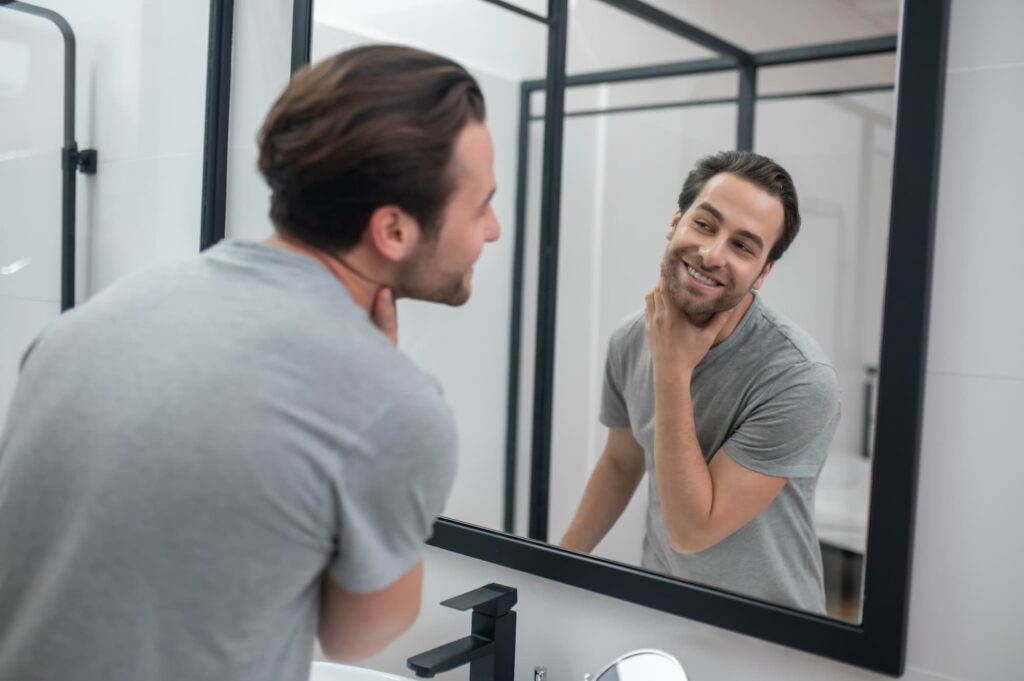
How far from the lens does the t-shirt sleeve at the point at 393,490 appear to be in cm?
69

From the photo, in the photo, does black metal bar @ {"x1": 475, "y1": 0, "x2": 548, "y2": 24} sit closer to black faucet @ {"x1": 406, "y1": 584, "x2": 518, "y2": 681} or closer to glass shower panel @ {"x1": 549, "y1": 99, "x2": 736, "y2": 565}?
glass shower panel @ {"x1": 549, "y1": 99, "x2": 736, "y2": 565}

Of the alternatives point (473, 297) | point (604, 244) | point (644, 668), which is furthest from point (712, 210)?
point (644, 668)

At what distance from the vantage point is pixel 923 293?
0.84 meters

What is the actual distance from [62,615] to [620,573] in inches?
22.9

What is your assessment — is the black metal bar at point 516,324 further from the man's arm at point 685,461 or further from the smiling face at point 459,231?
the smiling face at point 459,231

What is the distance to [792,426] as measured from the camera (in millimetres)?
938

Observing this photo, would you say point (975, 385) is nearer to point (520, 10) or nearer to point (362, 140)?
point (362, 140)

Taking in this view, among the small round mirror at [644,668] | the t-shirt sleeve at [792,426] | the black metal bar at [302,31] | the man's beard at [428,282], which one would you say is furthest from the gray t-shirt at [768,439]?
the black metal bar at [302,31]

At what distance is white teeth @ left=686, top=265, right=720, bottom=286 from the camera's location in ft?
3.26

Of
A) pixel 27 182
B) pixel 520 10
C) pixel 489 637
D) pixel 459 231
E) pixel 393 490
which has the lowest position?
pixel 489 637

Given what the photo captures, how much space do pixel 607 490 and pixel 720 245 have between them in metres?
0.32

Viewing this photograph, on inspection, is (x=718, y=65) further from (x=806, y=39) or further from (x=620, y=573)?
(x=620, y=573)

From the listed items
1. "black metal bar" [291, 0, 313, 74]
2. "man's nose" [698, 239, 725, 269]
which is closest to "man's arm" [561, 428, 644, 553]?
"man's nose" [698, 239, 725, 269]

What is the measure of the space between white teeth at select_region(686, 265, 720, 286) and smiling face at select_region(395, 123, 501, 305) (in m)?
0.27
